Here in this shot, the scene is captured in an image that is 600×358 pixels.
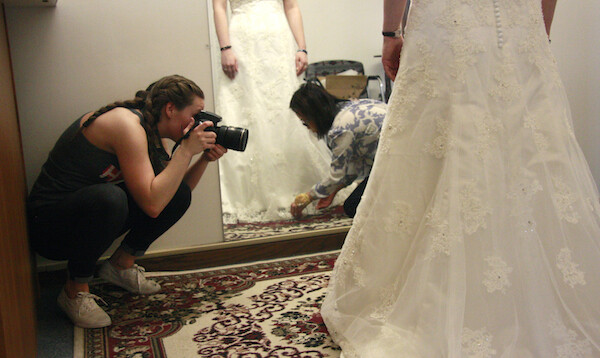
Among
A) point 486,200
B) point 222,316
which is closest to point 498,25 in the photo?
point 486,200

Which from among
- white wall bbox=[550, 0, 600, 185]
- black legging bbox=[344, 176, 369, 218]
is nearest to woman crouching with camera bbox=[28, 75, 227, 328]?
black legging bbox=[344, 176, 369, 218]

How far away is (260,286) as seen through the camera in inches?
69.3

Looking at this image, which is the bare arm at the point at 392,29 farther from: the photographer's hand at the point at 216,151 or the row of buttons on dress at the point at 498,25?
the photographer's hand at the point at 216,151

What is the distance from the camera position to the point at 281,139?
221 centimetres

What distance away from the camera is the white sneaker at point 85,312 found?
4.80 ft

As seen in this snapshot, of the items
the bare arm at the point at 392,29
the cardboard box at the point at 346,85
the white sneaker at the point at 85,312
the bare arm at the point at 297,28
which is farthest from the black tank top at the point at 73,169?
the cardboard box at the point at 346,85

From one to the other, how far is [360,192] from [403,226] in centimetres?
107

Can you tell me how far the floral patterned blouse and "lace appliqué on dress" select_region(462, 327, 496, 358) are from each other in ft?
4.15

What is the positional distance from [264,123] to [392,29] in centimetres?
103

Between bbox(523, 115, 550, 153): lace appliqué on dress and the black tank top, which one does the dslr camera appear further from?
bbox(523, 115, 550, 153): lace appliqué on dress

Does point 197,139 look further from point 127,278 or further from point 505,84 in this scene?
point 505,84

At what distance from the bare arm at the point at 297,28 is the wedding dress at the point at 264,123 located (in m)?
0.02

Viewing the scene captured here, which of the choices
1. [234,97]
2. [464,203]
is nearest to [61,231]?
[234,97]

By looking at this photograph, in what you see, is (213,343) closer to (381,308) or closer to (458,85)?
(381,308)
